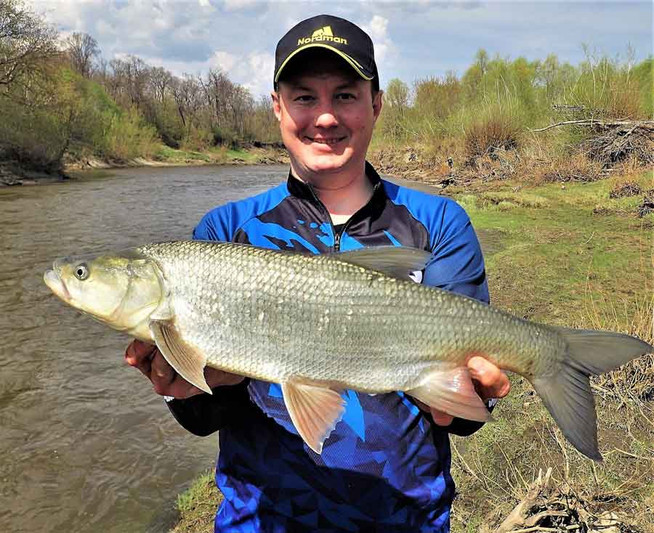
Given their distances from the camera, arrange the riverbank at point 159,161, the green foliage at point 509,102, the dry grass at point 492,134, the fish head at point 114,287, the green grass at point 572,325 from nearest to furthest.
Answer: the fish head at point 114,287
the green grass at point 572,325
the green foliage at point 509,102
the dry grass at point 492,134
the riverbank at point 159,161

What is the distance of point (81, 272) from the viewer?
211cm

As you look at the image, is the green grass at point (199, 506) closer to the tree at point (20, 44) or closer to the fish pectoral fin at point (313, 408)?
the fish pectoral fin at point (313, 408)

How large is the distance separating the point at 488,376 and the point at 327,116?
1282 millimetres

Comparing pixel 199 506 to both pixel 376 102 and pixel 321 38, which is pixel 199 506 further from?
pixel 321 38

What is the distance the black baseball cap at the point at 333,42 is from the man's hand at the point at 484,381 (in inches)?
51.9

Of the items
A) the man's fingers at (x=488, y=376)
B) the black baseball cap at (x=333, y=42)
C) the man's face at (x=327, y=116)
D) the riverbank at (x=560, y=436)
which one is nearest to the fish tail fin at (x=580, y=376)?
the man's fingers at (x=488, y=376)

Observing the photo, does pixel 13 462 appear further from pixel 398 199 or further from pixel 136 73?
pixel 136 73

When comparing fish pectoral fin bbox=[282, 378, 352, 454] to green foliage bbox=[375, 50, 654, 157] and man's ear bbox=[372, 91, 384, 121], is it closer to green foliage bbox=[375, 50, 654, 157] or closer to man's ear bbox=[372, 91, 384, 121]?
man's ear bbox=[372, 91, 384, 121]

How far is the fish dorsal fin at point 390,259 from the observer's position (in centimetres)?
204

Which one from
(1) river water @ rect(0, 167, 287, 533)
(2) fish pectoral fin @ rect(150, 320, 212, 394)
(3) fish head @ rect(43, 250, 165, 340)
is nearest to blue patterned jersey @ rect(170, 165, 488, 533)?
(2) fish pectoral fin @ rect(150, 320, 212, 394)

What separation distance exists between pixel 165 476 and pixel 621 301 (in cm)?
572

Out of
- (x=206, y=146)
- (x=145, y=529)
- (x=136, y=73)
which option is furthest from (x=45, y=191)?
(x=136, y=73)

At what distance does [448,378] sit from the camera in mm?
2020

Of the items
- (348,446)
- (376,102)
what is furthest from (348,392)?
(376,102)
